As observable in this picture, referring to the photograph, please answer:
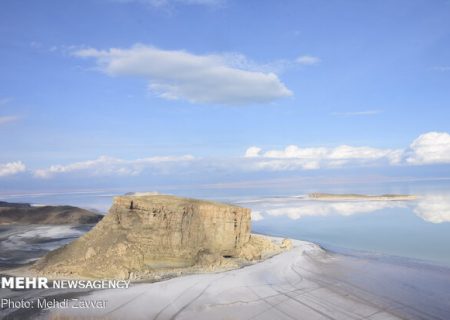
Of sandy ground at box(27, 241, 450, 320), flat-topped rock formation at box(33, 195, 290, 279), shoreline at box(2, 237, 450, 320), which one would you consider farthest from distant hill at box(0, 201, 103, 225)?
sandy ground at box(27, 241, 450, 320)

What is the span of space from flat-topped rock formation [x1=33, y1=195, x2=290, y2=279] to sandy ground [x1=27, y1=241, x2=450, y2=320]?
2124mm

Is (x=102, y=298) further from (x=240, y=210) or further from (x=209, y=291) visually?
(x=240, y=210)

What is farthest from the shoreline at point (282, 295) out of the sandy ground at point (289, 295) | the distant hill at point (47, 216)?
the distant hill at point (47, 216)

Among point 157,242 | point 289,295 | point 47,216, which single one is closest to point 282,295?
point 289,295

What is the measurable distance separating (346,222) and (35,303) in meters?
36.4

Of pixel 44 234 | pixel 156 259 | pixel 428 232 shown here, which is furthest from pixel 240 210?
pixel 44 234

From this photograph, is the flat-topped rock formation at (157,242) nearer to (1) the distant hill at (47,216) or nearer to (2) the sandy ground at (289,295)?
(2) the sandy ground at (289,295)

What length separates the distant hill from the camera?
54.4m

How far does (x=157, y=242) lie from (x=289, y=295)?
7.81 metres

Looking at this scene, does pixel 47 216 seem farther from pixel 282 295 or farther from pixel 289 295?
pixel 289 295

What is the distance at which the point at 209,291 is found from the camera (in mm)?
17578

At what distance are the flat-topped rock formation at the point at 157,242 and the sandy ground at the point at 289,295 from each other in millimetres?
2124

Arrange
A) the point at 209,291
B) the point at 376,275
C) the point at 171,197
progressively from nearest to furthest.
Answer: the point at 209,291 → the point at 376,275 → the point at 171,197

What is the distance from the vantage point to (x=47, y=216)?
5784cm
